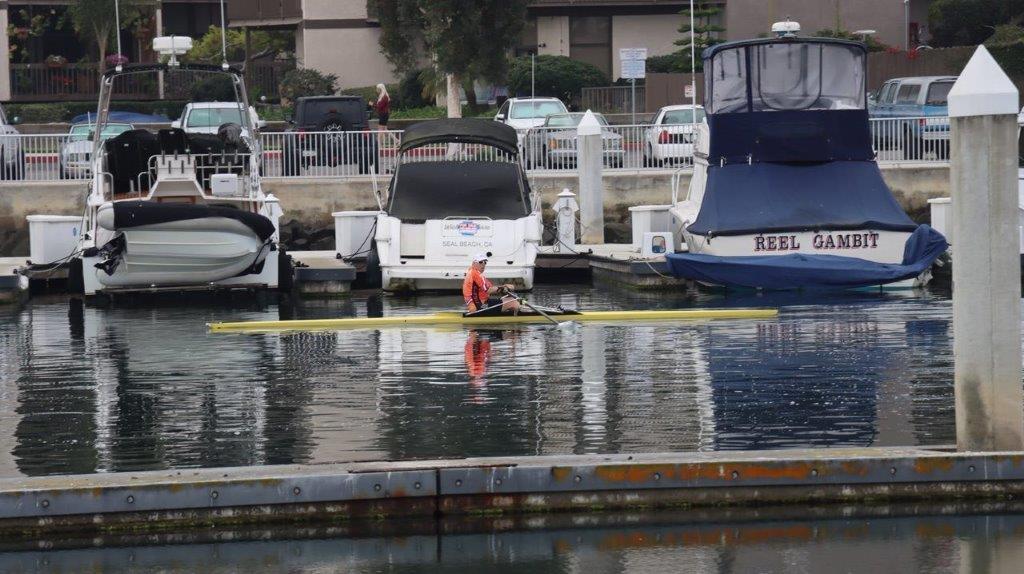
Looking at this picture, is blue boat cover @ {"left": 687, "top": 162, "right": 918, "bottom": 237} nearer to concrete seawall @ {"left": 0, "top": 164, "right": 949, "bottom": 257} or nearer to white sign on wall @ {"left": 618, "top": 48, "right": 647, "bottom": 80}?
concrete seawall @ {"left": 0, "top": 164, "right": 949, "bottom": 257}

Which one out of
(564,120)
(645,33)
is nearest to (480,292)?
(564,120)

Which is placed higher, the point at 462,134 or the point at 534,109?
the point at 534,109

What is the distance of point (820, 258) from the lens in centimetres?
2672

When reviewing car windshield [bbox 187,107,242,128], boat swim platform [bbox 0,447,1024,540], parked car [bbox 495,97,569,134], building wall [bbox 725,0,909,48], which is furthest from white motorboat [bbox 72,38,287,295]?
building wall [bbox 725,0,909,48]

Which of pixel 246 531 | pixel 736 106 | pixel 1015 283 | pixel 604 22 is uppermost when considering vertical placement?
pixel 604 22

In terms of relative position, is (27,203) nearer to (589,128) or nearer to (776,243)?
(589,128)

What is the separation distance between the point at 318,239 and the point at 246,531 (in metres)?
23.2

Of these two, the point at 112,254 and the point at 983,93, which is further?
the point at 112,254

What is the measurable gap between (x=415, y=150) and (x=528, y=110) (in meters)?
7.07

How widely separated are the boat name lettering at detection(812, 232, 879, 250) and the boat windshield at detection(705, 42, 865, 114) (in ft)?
7.84

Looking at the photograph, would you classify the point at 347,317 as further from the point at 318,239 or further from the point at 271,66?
the point at 271,66

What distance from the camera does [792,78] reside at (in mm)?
28266

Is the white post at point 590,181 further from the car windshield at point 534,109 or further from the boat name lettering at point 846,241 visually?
the car windshield at point 534,109

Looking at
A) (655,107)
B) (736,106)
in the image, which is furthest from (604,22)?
(736,106)
